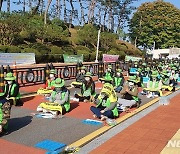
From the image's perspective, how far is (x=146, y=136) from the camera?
715 centimetres

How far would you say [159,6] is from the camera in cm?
6203

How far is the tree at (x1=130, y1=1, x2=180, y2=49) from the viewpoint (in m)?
Result: 58.3

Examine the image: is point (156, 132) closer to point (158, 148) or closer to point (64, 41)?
point (158, 148)

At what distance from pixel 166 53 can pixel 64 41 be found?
24221 millimetres

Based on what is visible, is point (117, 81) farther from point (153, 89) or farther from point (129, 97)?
point (129, 97)

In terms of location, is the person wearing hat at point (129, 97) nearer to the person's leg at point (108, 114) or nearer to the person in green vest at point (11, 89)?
the person's leg at point (108, 114)

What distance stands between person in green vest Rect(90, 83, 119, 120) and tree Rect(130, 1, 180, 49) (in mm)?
51046

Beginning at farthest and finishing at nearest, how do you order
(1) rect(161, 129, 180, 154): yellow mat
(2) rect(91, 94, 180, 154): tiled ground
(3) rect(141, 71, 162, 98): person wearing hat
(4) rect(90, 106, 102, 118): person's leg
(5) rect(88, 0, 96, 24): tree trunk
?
(5) rect(88, 0, 96, 24): tree trunk, (3) rect(141, 71, 162, 98): person wearing hat, (4) rect(90, 106, 102, 118): person's leg, (2) rect(91, 94, 180, 154): tiled ground, (1) rect(161, 129, 180, 154): yellow mat

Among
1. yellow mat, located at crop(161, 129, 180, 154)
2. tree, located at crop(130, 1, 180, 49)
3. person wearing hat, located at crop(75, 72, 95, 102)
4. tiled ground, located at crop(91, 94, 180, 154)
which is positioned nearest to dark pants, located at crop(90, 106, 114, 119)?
tiled ground, located at crop(91, 94, 180, 154)

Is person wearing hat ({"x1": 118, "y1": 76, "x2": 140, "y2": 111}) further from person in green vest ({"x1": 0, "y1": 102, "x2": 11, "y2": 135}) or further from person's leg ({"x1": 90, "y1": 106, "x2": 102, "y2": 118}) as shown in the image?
person in green vest ({"x1": 0, "y1": 102, "x2": 11, "y2": 135})

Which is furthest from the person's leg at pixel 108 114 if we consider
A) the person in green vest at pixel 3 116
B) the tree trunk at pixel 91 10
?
the tree trunk at pixel 91 10

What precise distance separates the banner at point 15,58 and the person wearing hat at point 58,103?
10.1 meters

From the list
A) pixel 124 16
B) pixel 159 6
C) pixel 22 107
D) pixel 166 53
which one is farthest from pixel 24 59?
pixel 159 6

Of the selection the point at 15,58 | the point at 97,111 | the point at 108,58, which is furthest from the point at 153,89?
the point at 108,58
